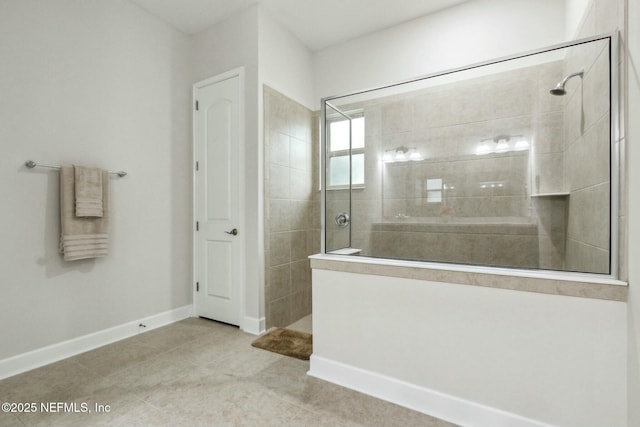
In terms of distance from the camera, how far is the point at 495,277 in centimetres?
144

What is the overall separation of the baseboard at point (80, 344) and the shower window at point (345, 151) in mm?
2071

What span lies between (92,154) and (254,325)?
1.93 metres

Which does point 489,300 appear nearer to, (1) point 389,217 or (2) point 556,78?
(1) point 389,217

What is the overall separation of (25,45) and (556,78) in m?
3.40

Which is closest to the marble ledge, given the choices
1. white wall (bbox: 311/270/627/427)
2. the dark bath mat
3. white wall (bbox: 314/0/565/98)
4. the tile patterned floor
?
white wall (bbox: 311/270/627/427)

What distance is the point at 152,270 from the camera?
2.81 m

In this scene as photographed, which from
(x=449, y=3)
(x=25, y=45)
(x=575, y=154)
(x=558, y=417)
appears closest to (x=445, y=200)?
(x=575, y=154)

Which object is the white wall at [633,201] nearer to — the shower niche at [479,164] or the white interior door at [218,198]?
the shower niche at [479,164]

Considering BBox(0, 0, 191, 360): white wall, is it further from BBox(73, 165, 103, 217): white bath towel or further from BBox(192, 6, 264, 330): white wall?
BBox(192, 6, 264, 330): white wall

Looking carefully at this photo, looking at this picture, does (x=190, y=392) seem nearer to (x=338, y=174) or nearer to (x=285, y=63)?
(x=338, y=174)

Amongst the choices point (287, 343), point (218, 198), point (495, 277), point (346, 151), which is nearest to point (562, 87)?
point (495, 277)

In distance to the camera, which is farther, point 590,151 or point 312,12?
point 312,12

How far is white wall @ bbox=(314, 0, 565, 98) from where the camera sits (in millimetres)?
2441

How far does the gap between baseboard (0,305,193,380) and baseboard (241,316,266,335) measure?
2.52 feet
